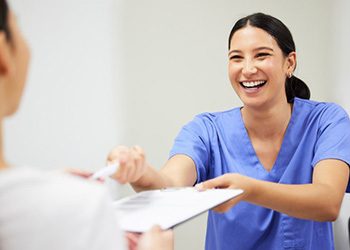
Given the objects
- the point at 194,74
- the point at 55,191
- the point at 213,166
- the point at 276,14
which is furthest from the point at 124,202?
the point at 276,14

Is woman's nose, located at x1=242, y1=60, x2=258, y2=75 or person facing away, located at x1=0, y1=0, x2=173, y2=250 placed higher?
woman's nose, located at x1=242, y1=60, x2=258, y2=75

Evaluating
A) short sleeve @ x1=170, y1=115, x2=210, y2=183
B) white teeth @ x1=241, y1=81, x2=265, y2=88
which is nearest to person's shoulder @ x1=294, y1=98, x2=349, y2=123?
white teeth @ x1=241, y1=81, x2=265, y2=88

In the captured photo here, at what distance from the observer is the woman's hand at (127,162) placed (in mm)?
744

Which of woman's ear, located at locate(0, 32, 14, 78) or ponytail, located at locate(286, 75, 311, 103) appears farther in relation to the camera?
ponytail, located at locate(286, 75, 311, 103)

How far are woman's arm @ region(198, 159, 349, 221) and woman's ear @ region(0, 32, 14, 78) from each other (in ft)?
1.46

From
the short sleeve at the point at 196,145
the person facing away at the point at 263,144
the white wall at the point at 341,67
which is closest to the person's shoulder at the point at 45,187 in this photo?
the person facing away at the point at 263,144

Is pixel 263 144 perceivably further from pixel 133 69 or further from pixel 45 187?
pixel 45 187

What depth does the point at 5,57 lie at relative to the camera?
1.33 feet

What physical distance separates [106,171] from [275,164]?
571 mm

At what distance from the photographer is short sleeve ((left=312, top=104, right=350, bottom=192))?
97 cm

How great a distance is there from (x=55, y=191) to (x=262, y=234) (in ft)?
2.56

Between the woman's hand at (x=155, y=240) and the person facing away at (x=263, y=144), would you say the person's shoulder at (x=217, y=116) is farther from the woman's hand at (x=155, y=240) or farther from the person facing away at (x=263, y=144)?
the woman's hand at (x=155, y=240)

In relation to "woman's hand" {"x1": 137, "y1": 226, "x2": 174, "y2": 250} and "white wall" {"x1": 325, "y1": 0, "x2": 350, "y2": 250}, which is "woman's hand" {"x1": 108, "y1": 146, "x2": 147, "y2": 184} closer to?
"woman's hand" {"x1": 137, "y1": 226, "x2": 174, "y2": 250}

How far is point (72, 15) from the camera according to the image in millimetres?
1333
